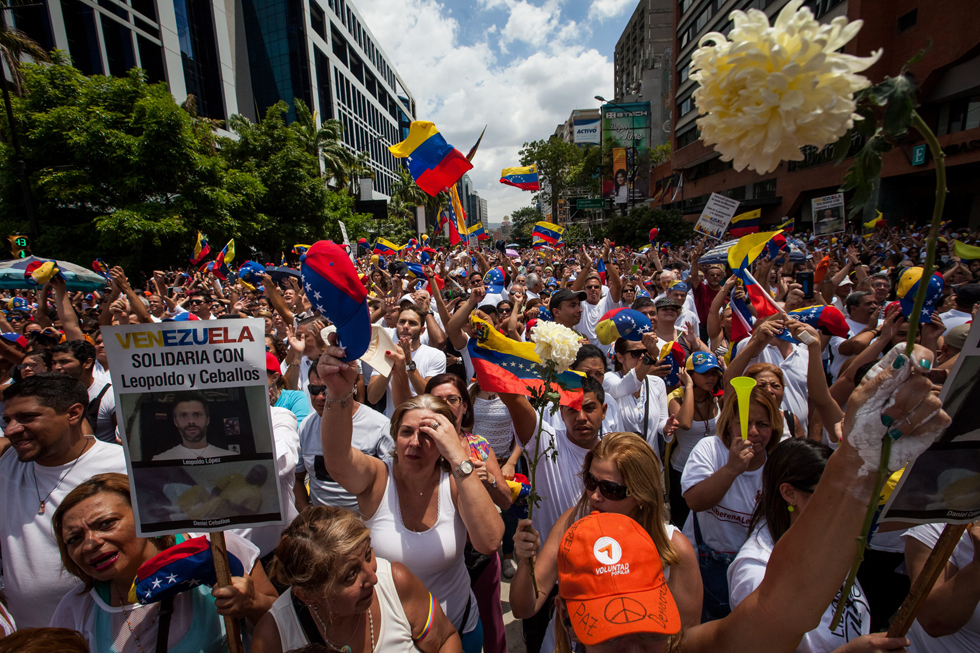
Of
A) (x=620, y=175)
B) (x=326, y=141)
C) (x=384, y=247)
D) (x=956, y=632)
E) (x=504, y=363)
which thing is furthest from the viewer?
(x=620, y=175)

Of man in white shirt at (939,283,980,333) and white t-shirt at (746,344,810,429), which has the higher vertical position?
man in white shirt at (939,283,980,333)

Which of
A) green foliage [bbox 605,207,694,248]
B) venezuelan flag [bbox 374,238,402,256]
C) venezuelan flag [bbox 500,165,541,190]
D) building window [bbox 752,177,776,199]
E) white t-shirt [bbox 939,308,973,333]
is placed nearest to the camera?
white t-shirt [bbox 939,308,973,333]

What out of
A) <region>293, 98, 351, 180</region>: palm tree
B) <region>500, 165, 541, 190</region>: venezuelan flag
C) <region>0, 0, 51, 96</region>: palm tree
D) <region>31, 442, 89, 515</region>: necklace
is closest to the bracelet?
<region>31, 442, 89, 515</region>: necklace

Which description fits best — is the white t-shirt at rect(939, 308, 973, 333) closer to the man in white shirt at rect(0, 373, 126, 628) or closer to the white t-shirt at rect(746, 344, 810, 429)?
the white t-shirt at rect(746, 344, 810, 429)

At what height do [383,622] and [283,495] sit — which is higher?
[283,495]

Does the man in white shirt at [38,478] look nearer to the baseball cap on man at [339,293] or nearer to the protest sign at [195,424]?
the protest sign at [195,424]

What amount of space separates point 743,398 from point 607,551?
1436mm

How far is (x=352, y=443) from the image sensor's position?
2967mm

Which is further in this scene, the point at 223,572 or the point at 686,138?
the point at 686,138

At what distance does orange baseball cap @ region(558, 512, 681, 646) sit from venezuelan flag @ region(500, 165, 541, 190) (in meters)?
14.3

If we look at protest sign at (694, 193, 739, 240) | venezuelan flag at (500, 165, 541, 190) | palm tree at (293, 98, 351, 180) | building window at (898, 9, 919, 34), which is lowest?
protest sign at (694, 193, 739, 240)

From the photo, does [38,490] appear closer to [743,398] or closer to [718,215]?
[743,398]

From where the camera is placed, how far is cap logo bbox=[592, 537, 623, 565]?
4.99 feet

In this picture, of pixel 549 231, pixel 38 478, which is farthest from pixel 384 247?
pixel 38 478
